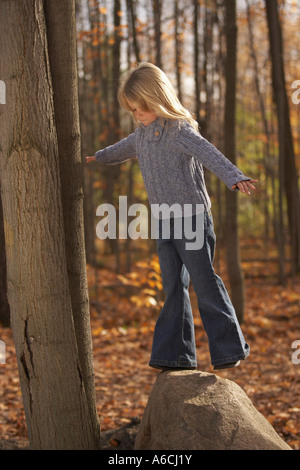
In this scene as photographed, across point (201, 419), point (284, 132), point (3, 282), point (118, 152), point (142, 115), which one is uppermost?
point (284, 132)

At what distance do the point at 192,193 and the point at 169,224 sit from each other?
24 cm

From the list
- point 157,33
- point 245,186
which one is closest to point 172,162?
point 245,186

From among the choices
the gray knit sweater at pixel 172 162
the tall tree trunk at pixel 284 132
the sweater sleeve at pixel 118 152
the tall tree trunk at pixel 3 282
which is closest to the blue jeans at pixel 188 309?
the gray knit sweater at pixel 172 162

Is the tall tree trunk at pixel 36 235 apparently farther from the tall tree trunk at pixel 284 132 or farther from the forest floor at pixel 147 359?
the tall tree trunk at pixel 284 132

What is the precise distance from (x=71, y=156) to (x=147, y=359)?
4218mm

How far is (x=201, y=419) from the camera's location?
2.87 metres

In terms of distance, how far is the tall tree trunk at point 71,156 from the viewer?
2.93 metres

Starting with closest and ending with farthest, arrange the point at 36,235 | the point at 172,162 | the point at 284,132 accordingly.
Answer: the point at 36,235, the point at 172,162, the point at 284,132

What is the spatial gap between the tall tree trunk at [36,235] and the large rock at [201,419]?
1.59ft

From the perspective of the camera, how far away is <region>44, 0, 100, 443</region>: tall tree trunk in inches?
115

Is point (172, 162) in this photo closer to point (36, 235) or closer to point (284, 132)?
point (36, 235)

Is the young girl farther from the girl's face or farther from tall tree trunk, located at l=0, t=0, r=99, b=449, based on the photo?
tall tree trunk, located at l=0, t=0, r=99, b=449

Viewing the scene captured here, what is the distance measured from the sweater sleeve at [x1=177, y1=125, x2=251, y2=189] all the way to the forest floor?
7.41 feet

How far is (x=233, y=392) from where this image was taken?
10.00 feet
